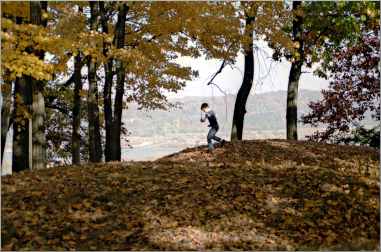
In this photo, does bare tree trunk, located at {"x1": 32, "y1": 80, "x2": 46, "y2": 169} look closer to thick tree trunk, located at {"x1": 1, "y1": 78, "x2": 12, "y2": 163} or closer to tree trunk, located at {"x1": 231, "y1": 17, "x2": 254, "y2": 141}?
thick tree trunk, located at {"x1": 1, "y1": 78, "x2": 12, "y2": 163}

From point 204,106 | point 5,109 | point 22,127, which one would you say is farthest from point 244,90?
point 5,109

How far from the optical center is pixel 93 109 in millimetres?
19109

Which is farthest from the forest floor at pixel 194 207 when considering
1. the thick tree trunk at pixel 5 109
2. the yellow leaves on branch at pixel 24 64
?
the thick tree trunk at pixel 5 109

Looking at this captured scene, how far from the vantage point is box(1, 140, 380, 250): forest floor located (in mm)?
9305

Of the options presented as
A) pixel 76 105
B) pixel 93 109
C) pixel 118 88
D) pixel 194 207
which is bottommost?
pixel 194 207

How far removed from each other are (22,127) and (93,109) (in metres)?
3.07

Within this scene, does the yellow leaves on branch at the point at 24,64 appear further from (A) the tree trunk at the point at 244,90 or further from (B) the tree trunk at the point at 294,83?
(B) the tree trunk at the point at 294,83

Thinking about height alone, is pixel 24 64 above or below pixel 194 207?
above

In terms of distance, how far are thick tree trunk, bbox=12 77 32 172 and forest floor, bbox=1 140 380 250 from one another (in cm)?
218

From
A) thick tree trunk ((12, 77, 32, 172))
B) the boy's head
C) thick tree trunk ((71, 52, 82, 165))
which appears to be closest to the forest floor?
the boy's head

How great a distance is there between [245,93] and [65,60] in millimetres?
Answer: 6899

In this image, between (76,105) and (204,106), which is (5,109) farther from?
(204,106)

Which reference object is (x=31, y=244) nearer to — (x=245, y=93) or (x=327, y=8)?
(x=245, y=93)

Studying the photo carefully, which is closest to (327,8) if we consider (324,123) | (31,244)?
(324,123)
